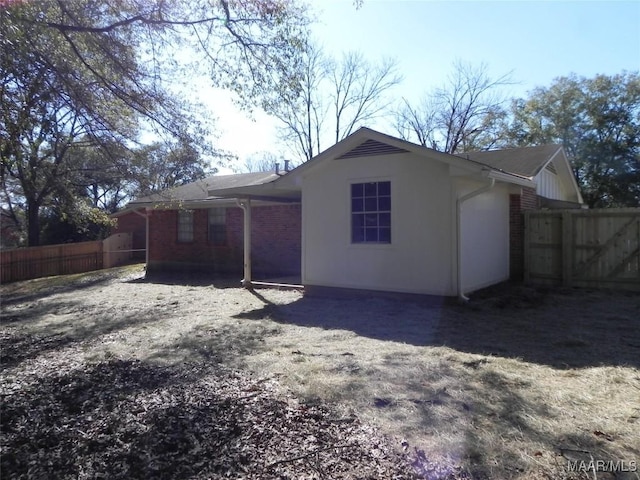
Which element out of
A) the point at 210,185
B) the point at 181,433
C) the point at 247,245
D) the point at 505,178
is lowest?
the point at 181,433

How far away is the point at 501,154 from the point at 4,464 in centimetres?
1430

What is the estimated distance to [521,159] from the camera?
44.3ft

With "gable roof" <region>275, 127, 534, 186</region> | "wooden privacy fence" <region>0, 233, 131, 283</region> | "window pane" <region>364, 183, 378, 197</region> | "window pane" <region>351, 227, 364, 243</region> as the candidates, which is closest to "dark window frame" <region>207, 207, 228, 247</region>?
"gable roof" <region>275, 127, 534, 186</region>

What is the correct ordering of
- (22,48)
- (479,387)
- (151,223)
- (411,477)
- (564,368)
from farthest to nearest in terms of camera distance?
(151,223), (22,48), (564,368), (479,387), (411,477)

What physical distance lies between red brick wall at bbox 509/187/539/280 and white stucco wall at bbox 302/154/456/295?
13.0 feet

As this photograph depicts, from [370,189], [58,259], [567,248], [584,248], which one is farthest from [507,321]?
[58,259]

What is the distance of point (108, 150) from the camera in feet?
32.9

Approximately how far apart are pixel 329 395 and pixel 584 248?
368 inches

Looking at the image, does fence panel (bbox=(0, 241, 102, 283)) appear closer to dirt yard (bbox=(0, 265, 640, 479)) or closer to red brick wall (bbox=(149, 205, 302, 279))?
red brick wall (bbox=(149, 205, 302, 279))

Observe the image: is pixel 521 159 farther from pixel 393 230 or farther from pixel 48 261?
pixel 48 261

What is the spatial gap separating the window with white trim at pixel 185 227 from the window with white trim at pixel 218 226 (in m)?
0.95

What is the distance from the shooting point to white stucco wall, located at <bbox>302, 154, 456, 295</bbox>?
9320 millimetres

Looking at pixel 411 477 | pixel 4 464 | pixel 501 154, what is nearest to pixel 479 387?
pixel 411 477

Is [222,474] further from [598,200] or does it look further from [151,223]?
[598,200]
